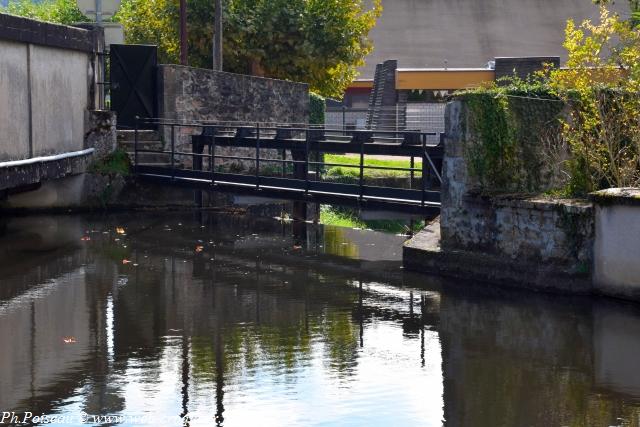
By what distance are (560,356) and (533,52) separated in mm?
41369

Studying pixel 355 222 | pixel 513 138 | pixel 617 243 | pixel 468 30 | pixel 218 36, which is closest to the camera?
pixel 617 243

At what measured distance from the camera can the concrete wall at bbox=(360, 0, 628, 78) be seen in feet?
168

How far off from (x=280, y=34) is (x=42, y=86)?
14797 mm

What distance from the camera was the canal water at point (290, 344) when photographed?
8.52m

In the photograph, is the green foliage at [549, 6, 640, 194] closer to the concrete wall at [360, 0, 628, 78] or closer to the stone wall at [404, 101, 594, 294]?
the stone wall at [404, 101, 594, 294]

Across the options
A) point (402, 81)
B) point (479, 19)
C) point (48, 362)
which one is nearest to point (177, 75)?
point (48, 362)

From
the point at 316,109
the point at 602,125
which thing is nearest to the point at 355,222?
the point at 602,125

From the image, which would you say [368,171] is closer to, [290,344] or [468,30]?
[290,344]

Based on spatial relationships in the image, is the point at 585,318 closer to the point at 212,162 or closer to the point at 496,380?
the point at 496,380

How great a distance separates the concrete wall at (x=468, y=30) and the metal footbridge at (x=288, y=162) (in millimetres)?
24080

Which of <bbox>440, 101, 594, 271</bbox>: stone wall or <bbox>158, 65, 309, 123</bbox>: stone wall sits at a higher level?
<bbox>158, 65, 309, 123</bbox>: stone wall

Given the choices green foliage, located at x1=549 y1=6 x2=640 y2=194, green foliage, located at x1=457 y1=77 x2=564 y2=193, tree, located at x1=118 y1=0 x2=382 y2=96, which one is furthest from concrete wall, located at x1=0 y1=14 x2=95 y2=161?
tree, located at x1=118 y1=0 x2=382 y2=96

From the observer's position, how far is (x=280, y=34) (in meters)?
34.1

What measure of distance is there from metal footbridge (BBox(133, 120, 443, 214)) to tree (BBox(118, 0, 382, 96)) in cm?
661
